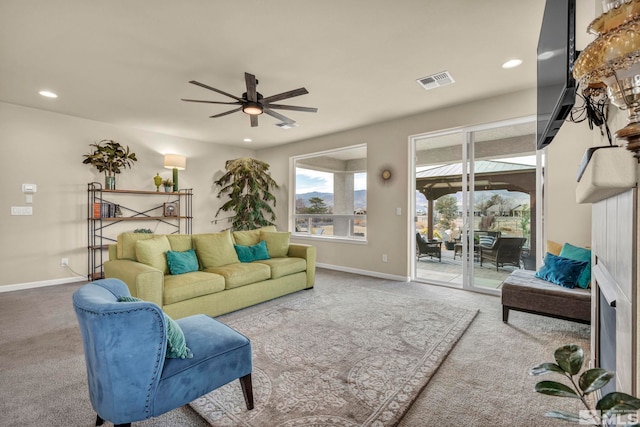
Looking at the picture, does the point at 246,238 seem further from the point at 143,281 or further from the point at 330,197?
the point at 330,197

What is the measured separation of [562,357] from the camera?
0.68m

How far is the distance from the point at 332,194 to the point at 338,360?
416 centimetres

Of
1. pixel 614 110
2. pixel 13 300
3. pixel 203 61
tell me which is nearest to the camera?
pixel 614 110

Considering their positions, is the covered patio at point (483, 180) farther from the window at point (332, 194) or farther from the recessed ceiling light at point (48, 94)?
the recessed ceiling light at point (48, 94)

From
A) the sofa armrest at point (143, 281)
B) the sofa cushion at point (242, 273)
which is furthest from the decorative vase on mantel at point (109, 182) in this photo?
the sofa cushion at point (242, 273)

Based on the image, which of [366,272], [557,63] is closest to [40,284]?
[366,272]

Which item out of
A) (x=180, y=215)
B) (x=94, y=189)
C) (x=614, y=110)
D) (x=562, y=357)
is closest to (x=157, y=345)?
(x=562, y=357)

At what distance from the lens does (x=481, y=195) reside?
13.2ft

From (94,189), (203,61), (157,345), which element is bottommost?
(157,345)

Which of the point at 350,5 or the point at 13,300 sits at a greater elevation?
the point at 350,5

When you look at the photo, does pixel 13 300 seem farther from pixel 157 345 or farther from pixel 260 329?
pixel 157 345

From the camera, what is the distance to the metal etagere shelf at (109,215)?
15.6ft

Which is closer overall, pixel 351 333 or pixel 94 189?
pixel 351 333

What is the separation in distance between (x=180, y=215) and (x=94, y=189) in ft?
4.92
